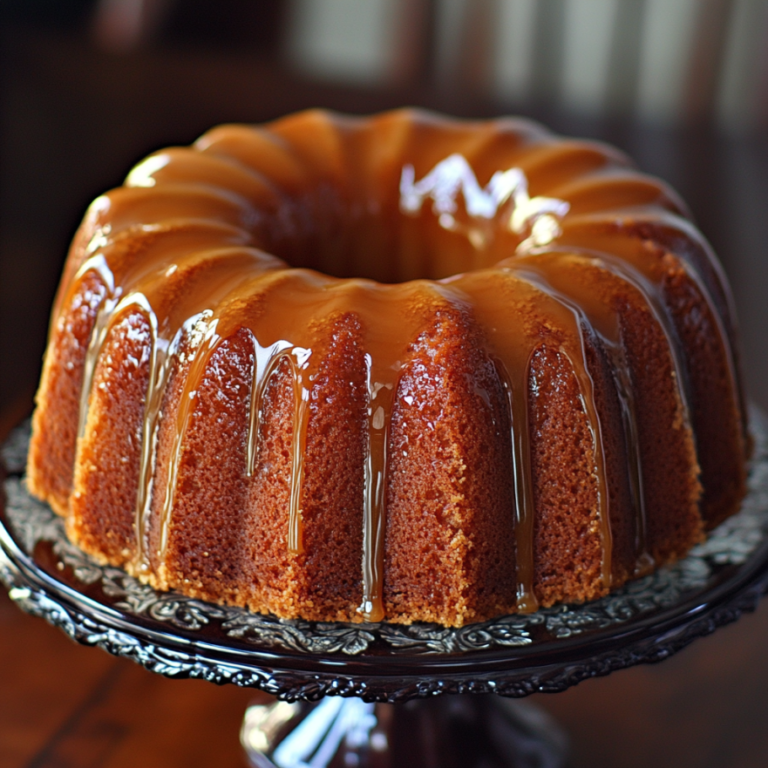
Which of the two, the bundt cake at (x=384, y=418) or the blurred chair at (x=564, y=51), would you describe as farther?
the blurred chair at (x=564, y=51)

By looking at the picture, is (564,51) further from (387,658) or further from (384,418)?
(387,658)

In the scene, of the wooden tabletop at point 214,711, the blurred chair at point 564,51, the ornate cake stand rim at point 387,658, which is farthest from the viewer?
the blurred chair at point 564,51

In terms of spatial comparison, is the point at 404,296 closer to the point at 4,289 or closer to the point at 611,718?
the point at 611,718

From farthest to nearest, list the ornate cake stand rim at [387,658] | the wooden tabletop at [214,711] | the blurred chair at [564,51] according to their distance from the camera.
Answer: the blurred chair at [564,51]
the wooden tabletop at [214,711]
the ornate cake stand rim at [387,658]

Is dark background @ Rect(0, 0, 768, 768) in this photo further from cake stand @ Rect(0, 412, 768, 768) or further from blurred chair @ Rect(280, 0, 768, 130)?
cake stand @ Rect(0, 412, 768, 768)

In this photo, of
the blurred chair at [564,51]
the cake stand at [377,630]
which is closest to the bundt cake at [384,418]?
the cake stand at [377,630]

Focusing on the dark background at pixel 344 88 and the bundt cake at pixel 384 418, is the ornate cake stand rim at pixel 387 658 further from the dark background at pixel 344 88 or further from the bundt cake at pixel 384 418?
the dark background at pixel 344 88

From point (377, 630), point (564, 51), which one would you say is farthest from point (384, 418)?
point (564, 51)
